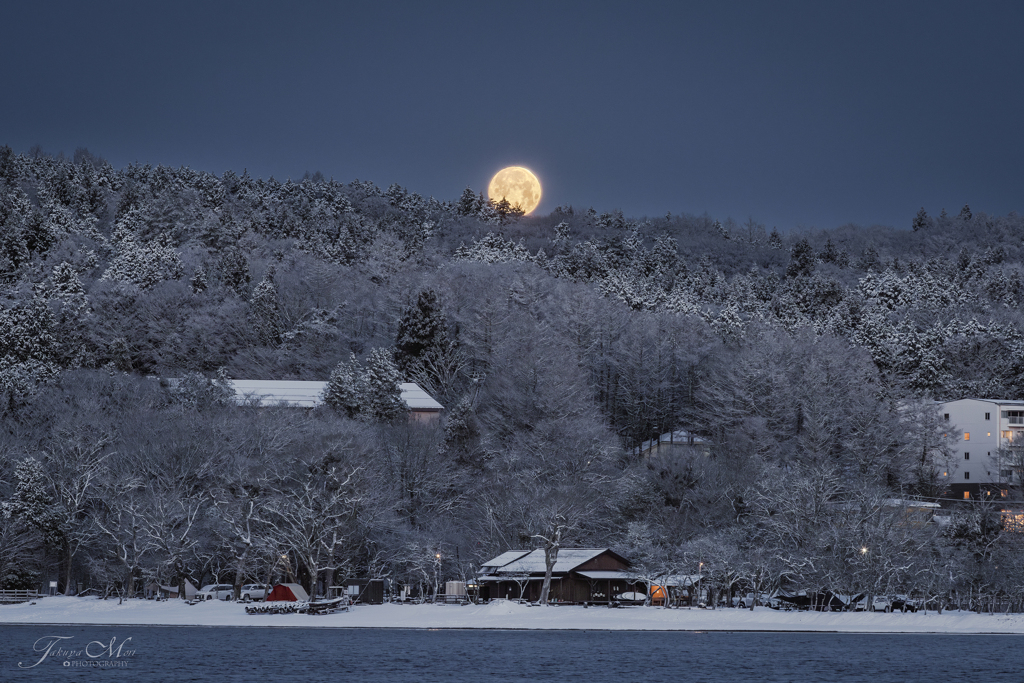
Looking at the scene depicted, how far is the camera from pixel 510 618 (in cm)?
6009

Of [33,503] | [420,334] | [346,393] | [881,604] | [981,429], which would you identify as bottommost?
[881,604]

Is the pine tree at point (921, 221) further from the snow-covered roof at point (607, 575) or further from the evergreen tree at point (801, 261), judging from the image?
the snow-covered roof at point (607, 575)

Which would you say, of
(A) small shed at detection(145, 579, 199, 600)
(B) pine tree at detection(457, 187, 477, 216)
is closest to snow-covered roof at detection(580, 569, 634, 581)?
(A) small shed at detection(145, 579, 199, 600)

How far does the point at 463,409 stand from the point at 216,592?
831 inches

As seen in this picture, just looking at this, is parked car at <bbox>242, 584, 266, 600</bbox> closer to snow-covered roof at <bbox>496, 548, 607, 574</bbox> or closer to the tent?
the tent

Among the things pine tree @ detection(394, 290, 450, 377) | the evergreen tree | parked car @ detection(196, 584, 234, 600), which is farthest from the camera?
the evergreen tree

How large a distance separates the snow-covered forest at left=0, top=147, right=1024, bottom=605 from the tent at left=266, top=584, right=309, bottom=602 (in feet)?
4.09

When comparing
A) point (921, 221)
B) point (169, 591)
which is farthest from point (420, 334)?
point (921, 221)

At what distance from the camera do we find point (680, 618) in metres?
60.9

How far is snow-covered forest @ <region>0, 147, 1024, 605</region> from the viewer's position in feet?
210

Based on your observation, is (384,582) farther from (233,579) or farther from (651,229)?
(651,229)

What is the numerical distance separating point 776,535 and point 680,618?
8840 mm

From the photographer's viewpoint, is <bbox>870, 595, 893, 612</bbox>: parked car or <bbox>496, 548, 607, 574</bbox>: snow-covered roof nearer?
<bbox>870, 595, 893, 612</bbox>: parked car

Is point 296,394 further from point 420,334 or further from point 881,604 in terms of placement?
point 881,604
